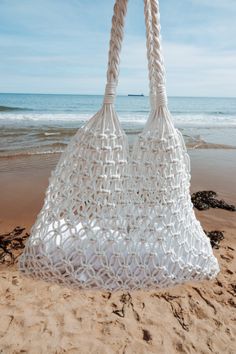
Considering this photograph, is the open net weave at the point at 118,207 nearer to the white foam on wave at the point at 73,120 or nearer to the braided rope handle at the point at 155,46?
the braided rope handle at the point at 155,46

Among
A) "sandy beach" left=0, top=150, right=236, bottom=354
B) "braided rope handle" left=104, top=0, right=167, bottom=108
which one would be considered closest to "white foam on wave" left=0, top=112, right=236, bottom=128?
"sandy beach" left=0, top=150, right=236, bottom=354

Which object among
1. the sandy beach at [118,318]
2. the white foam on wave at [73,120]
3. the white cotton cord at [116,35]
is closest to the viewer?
the white cotton cord at [116,35]

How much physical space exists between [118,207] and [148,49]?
0.61 meters

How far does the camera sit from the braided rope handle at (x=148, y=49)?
119 centimetres

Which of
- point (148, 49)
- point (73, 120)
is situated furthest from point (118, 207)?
point (73, 120)

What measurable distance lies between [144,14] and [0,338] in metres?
1.68

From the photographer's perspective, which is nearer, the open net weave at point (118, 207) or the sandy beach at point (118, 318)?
the open net weave at point (118, 207)

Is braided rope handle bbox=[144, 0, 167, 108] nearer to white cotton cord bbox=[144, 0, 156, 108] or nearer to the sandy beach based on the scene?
white cotton cord bbox=[144, 0, 156, 108]

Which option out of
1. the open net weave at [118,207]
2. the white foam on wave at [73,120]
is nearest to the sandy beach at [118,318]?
the open net weave at [118,207]

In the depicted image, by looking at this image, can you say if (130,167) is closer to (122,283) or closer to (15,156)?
(122,283)

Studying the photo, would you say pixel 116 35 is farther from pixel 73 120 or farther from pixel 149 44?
pixel 73 120

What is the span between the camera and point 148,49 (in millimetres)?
1238

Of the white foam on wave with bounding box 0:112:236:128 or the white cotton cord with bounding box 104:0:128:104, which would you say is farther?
the white foam on wave with bounding box 0:112:236:128

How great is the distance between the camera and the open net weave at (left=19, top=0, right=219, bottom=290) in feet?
3.99
